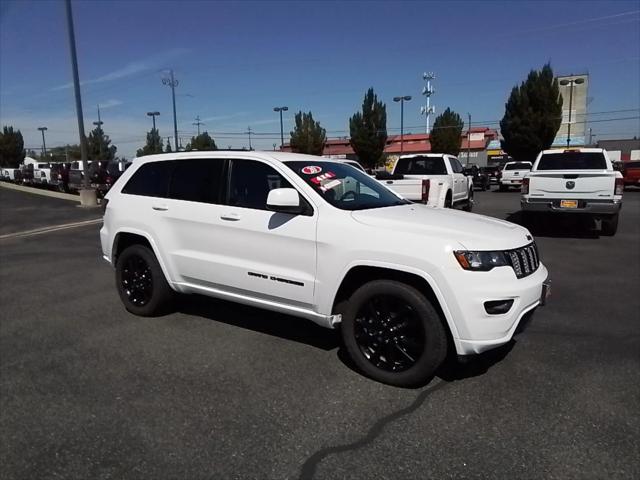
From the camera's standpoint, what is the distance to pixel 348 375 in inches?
147

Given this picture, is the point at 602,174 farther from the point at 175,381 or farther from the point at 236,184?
the point at 175,381

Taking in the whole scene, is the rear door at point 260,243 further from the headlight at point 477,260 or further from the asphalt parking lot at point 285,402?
the headlight at point 477,260

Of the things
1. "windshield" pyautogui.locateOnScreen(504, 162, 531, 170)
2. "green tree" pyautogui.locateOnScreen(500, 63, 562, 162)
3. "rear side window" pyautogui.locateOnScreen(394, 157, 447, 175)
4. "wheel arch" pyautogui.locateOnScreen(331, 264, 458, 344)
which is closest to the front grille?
"wheel arch" pyautogui.locateOnScreen(331, 264, 458, 344)

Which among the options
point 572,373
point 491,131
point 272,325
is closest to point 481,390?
point 572,373

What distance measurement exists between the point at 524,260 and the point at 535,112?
47458 millimetres

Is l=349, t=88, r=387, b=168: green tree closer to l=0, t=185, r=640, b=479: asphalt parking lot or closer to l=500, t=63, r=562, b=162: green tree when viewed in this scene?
l=500, t=63, r=562, b=162: green tree

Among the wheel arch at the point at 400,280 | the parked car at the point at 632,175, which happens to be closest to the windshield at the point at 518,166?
the parked car at the point at 632,175

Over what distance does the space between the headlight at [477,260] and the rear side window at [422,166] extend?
10.0 m

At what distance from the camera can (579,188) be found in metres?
9.95

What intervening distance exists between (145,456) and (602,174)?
1027cm

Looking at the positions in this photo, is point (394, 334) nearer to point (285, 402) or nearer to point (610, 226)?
point (285, 402)

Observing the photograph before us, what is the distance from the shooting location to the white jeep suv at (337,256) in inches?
128

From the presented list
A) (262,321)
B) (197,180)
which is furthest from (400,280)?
(197,180)

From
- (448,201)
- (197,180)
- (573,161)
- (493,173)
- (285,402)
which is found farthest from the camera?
(493,173)
